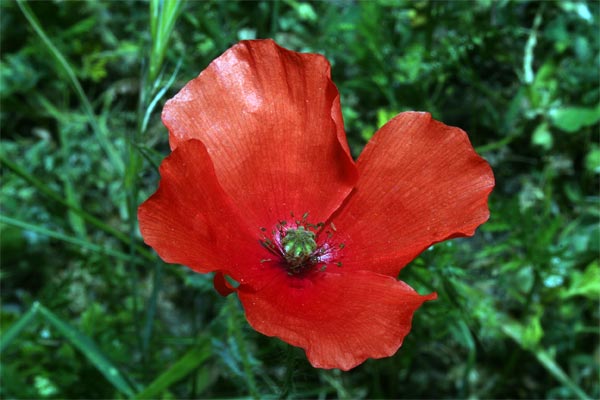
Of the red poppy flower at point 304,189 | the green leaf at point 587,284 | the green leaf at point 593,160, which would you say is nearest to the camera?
the red poppy flower at point 304,189

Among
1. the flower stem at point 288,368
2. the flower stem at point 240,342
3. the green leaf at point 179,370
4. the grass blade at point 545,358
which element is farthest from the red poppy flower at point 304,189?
the grass blade at point 545,358

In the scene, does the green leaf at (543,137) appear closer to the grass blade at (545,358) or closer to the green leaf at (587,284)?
the green leaf at (587,284)

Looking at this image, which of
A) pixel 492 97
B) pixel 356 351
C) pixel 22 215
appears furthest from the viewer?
pixel 492 97

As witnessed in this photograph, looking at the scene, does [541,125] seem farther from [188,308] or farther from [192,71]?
[188,308]

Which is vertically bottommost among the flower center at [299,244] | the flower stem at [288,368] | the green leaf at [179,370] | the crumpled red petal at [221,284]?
the flower stem at [288,368]

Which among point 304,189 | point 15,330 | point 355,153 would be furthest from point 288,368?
point 355,153

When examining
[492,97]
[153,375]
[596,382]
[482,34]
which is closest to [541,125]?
[492,97]

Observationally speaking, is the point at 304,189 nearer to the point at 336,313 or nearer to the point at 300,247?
the point at 300,247
